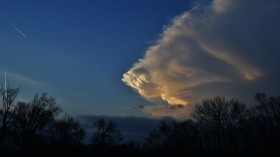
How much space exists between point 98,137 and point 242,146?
132 ft

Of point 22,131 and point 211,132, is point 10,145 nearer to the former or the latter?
point 22,131

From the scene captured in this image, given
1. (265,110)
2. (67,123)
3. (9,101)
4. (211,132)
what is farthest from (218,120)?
(9,101)

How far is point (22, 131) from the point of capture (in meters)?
55.3

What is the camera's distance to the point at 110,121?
93.1 metres

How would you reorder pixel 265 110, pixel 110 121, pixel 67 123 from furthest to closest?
1. pixel 110 121
2. pixel 67 123
3. pixel 265 110

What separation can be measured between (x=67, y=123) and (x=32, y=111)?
27076 millimetres

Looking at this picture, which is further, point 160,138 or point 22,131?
point 160,138

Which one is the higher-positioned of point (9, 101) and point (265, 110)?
point (265, 110)

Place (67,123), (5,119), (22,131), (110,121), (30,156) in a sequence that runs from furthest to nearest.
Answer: (110,121)
(67,123)
(22,131)
(5,119)
(30,156)

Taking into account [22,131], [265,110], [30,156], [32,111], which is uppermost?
[265,110]

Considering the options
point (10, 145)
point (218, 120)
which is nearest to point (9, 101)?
point (10, 145)

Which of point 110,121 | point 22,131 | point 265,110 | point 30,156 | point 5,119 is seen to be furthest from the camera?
point 110,121

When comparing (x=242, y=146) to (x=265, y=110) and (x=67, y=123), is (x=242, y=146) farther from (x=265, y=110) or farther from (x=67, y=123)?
(x=67, y=123)

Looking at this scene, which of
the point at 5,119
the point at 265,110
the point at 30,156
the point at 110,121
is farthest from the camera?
the point at 110,121
